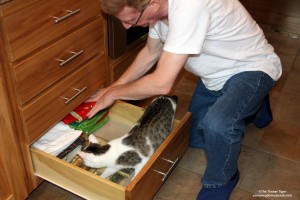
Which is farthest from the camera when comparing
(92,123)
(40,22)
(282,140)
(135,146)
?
(282,140)

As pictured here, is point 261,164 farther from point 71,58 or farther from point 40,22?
point 40,22

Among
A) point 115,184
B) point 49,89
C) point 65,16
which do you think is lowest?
point 115,184

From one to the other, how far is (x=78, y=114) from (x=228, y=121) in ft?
2.00

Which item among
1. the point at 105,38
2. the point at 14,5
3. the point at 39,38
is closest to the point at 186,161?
the point at 105,38

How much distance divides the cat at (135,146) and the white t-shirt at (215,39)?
24 cm

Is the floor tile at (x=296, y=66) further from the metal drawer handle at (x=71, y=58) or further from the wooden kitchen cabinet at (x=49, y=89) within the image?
the metal drawer handle at (x=71, y=58)

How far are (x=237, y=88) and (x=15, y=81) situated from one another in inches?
30.5

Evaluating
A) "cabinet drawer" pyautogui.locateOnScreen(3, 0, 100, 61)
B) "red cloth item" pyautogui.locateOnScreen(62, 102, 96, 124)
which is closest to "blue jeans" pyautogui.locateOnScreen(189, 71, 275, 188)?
"red cloth item" pyautogui.locateOnScreen(62, 102, 96, 124)

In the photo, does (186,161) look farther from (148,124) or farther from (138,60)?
(138,60)

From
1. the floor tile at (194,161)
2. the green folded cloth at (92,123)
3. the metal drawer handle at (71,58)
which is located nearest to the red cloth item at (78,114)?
the green folded cloth at (92,123)

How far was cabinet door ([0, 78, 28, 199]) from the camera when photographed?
1105 millimetres

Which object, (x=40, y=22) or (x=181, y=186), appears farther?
(x=181, y=186)

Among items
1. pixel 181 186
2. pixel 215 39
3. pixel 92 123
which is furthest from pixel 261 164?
pixel 92 123

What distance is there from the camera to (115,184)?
3.73ft
